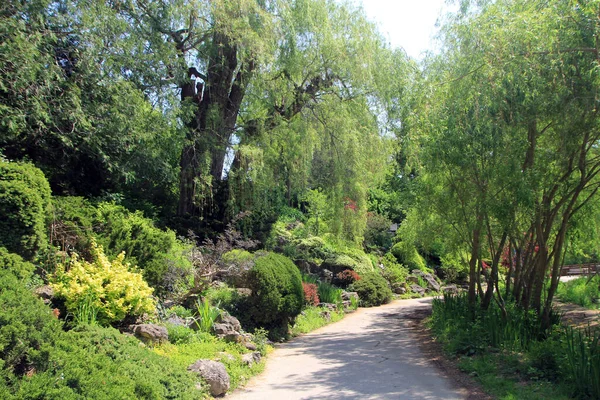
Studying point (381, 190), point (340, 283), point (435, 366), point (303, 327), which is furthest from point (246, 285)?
point (381, 190)

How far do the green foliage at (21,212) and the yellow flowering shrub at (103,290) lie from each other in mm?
619

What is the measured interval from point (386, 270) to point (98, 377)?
19603mm

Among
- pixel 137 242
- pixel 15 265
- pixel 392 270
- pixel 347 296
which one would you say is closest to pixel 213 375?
pixel 15 265

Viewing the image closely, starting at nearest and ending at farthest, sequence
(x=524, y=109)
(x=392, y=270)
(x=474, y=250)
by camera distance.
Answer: (x=524, y=109)
(x=474, y=250)
(x=392, y=270)

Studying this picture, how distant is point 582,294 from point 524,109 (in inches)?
506

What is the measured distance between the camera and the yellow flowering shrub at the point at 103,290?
6.57 m

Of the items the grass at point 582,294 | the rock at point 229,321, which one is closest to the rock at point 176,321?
the rock at point 229,321

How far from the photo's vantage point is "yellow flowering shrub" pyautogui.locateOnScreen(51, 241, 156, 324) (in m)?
6.57

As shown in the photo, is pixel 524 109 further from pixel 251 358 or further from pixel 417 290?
pixel 417 290

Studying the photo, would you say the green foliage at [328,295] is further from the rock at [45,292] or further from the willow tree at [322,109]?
the rock at [45,292]

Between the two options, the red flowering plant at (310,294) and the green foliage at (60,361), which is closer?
the green foliage at (60,361)

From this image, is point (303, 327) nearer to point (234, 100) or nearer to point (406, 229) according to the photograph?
point (406, 229)

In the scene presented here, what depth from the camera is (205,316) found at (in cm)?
840

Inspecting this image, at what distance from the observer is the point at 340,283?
18672 millimetres
